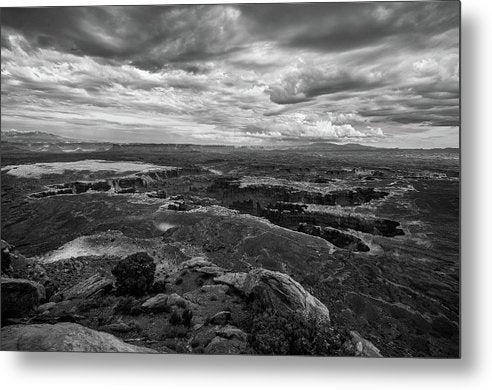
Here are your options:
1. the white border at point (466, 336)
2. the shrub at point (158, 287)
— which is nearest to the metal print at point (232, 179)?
the shrub at point (158, 287)

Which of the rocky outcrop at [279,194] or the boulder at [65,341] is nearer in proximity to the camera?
the boulder at [65,341]

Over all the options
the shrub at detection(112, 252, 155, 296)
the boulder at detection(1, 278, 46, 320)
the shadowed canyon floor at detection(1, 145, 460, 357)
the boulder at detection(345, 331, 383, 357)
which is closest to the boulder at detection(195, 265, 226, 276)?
A: the shadowed canyon floor at detection(1, 145, 460, 357)

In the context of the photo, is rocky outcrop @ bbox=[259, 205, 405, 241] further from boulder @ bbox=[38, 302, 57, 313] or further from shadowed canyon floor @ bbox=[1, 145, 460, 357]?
boulder @ bbox=[38, 302, 57, 313]

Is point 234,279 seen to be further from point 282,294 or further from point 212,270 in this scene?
point 282,294

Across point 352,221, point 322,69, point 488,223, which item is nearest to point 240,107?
point 322,69

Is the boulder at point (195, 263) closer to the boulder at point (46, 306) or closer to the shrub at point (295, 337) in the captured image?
the shrub at point (295, 337)

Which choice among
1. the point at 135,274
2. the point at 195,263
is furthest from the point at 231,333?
the point at 135,274
